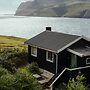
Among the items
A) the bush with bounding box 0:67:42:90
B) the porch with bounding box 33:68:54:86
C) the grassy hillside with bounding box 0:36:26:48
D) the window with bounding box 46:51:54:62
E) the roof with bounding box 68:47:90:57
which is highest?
the bush with bounding box 0:67:42:90

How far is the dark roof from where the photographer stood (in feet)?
105

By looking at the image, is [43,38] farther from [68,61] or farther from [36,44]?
[68,61]

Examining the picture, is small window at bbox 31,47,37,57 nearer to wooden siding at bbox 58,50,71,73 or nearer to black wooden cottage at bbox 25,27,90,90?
black wooden cottage at bbox 25,27,90,90

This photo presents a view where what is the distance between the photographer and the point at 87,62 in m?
31.9

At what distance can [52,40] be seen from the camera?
3475cm

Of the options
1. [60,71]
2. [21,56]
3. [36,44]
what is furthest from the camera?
[21,56]

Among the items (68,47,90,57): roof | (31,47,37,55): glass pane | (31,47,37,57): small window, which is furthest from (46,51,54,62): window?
(31,47,37,55): glass pane

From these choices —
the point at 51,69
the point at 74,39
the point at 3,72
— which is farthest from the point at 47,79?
the point at 3,72

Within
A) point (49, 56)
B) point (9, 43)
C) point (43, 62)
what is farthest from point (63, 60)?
point (9, 43)

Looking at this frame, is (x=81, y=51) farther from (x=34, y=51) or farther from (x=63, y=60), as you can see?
(x=34, y=51)

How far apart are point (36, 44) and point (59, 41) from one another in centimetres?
364

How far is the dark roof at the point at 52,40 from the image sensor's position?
105 ft

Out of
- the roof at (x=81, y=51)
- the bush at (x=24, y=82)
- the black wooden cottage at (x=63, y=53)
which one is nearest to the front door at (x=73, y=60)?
the black wooden cottage at (x=63, y=53)

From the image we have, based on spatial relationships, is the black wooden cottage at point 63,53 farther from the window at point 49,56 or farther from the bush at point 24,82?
the bush at point 24,82
